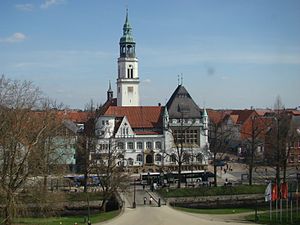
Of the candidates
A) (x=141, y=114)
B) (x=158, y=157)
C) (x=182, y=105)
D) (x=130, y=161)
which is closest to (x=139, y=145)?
(x=130, y=161)

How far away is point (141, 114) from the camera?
2830 inches

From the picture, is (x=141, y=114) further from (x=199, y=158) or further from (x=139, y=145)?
(x=199, y=158)

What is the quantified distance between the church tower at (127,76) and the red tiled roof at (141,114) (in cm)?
857

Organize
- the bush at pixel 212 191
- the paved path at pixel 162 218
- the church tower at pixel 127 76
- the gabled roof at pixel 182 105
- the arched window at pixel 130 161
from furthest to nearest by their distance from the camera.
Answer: the church tower at pixel 127 76 < the gabled roof at pixel 182 105 < the arched window at pixel 130 161 < the bush at pixel 212 191 < the paved path at pixel 162 218

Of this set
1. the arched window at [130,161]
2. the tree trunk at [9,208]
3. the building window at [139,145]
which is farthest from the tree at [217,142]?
the tree trunk at [9,208]

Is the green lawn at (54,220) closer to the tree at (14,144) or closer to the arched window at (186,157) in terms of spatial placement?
the tree at (14,144)

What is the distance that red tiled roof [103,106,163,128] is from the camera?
231 ft

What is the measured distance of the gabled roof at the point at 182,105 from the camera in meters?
71.7

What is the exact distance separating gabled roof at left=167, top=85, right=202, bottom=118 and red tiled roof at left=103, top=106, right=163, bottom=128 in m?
1.80

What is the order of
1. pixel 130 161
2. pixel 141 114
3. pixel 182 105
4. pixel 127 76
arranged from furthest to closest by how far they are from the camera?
1. pixel 127 76
2. pixel 182 105
3. pixel 141 114
4. pixel 130 161

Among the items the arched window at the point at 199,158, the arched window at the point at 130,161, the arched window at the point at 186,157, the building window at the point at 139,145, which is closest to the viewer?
the arched window at the point at 186,157

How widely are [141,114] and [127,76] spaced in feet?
36.3

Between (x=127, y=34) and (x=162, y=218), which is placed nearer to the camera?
(x=162, y=218)

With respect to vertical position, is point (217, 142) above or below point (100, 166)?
above
